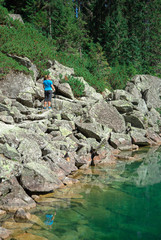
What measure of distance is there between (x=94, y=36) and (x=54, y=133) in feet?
94.0

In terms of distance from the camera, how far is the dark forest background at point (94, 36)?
23.0 m

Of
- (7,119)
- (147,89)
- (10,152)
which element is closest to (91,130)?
(7,119)

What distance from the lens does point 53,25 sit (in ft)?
95.2

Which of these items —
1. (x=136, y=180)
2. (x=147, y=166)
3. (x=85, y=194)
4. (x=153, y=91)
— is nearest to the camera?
(x=85, y=194)

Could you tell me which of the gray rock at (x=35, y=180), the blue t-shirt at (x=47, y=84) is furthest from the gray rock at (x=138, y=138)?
the gray rock at (x=35, y=180)

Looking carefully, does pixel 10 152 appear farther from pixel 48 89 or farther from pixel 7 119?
pixel 48 89

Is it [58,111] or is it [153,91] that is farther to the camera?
[153,91]

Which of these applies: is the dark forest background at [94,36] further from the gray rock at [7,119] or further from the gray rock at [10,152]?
the gray rock at [10,152]

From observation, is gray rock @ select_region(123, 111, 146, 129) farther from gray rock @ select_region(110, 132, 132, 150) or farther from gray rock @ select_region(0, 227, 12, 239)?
gray rock @ select_region(0, 227, 12, 239)

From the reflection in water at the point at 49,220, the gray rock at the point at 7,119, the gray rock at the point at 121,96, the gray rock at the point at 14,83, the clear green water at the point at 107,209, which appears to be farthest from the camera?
the gray rock at the point at 121,96

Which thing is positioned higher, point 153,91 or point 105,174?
point 153,91

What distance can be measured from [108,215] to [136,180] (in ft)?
12.1

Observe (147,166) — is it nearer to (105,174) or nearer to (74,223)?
(105,174)

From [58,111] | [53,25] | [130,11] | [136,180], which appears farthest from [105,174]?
[130,11]
